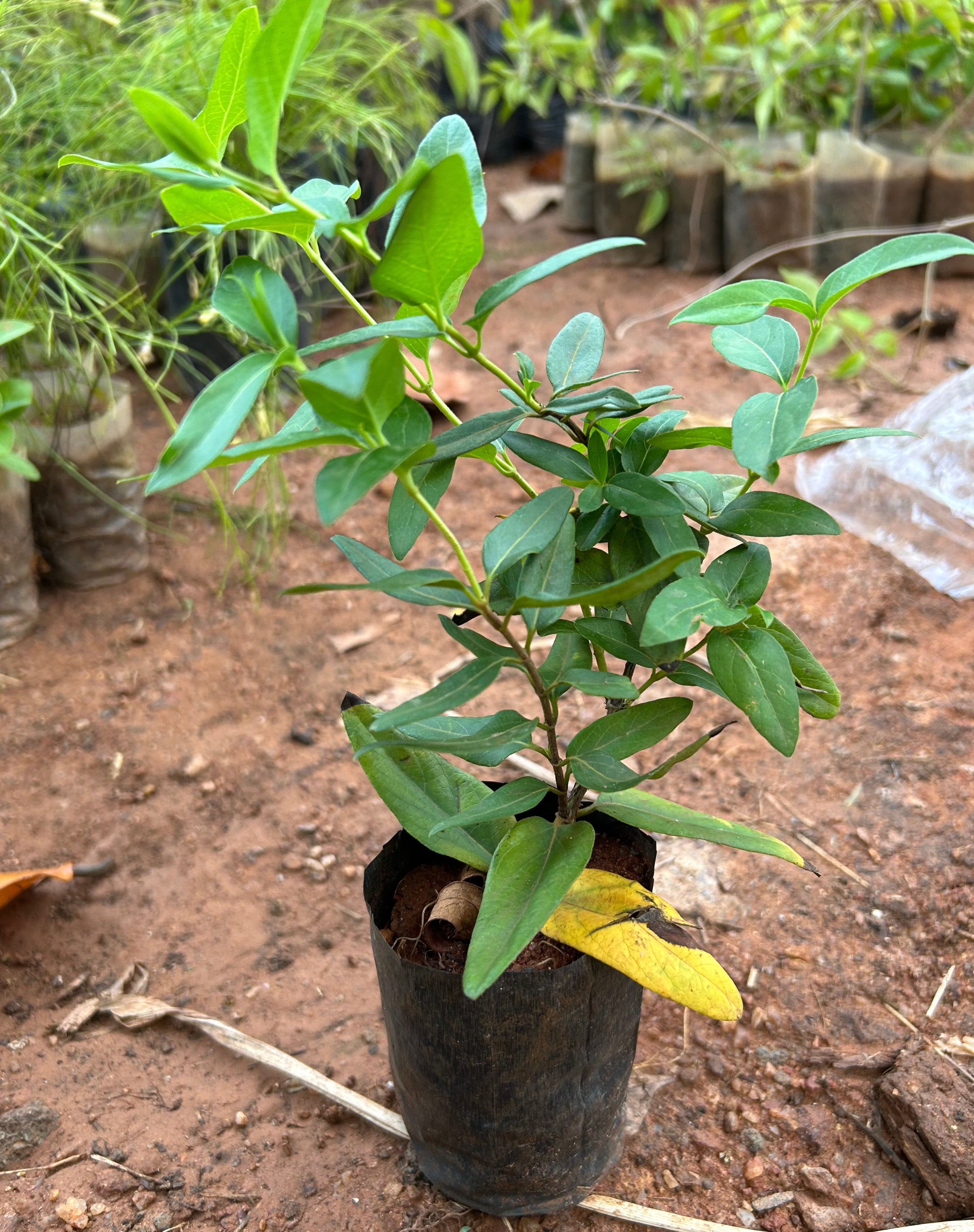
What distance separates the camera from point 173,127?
620 mm

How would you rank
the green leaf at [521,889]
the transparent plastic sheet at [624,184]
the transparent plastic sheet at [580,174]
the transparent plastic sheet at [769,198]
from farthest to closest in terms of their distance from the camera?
1. the transparent plastic sheet at [580,174]
2. the transparent plastic sheet at [624,184]
3. the transparent plastic sheet at [769,198]
4. the green leaf at [521,889]

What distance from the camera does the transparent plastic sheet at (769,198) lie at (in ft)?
10.1

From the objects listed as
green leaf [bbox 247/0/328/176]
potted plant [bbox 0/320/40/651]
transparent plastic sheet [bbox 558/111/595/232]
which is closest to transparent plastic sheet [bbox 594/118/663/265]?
transparent plastic sheet [bbox 558/111/595/232]

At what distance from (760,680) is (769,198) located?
269 centimetres

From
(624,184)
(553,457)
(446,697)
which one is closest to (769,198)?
(624,184)

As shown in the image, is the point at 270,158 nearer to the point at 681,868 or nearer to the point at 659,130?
the point at 681,868

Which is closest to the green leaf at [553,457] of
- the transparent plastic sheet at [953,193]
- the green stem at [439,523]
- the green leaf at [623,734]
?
the green stem at [439,523]

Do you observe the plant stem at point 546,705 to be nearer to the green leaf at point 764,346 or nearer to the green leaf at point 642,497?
the green leaf at point 642,497

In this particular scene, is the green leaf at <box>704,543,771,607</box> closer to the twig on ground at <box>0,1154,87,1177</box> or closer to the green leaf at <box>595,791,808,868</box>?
the green leaf at <box>595,791,808,868</box>

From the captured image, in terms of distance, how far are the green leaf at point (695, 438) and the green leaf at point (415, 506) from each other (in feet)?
0.61

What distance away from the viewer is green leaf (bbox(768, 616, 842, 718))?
94cm

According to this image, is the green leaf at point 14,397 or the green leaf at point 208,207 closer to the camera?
the green leaf at point 208,207

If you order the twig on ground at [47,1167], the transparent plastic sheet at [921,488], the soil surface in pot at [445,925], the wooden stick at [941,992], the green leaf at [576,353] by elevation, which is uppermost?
the green leaf at [576,353]

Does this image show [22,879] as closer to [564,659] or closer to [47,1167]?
[47,1167]
